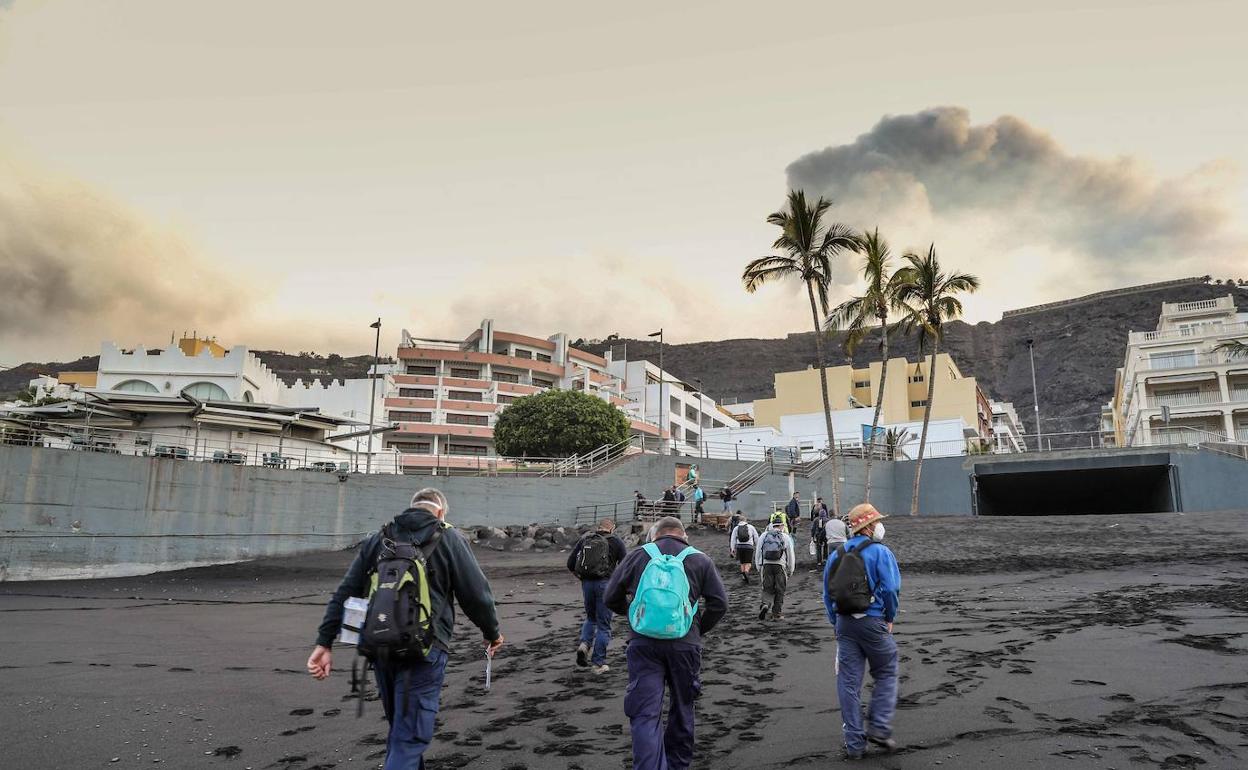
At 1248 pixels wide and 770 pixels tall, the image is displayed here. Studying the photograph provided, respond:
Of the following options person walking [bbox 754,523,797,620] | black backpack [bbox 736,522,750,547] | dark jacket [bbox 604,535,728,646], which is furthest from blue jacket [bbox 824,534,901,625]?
black backpack [bbox 736,522,750,547]

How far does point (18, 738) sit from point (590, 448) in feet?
116

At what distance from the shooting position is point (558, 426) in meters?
41.1

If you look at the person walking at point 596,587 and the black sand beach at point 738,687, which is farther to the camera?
the person walking at point 596,587

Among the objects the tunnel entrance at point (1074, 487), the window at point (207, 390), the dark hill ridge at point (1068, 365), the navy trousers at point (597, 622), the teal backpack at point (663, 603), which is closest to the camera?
the teal backpack at point (663, 603)

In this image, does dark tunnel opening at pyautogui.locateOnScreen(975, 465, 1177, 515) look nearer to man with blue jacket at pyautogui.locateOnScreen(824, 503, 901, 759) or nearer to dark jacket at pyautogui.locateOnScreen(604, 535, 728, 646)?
man with blue jacket at pyautogui.locateOnScreen(824, 503, 901, 759)

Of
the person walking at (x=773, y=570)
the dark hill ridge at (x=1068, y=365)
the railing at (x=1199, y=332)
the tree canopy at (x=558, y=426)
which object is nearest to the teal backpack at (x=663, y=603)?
the person walking at (x=773, y=570)

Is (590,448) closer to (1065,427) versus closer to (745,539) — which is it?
(745,539)

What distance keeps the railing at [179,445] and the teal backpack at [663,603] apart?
25.9 metres

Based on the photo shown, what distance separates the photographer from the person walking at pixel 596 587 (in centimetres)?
821

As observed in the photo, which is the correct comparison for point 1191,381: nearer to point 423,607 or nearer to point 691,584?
point 691,584

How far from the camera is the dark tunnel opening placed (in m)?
32.7

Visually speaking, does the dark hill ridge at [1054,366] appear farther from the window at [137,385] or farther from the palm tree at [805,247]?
the palm tree at [805,247]

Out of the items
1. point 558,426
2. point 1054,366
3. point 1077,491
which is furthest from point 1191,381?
point 1054,366

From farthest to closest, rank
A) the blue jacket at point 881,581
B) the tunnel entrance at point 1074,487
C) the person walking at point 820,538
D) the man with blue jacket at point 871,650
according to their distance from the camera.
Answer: the tunnel entrance at point 1074,487 < the person walking at point 820,538 < the blue jacket at point 881,581 < the man with blue jacket at point 871,650
